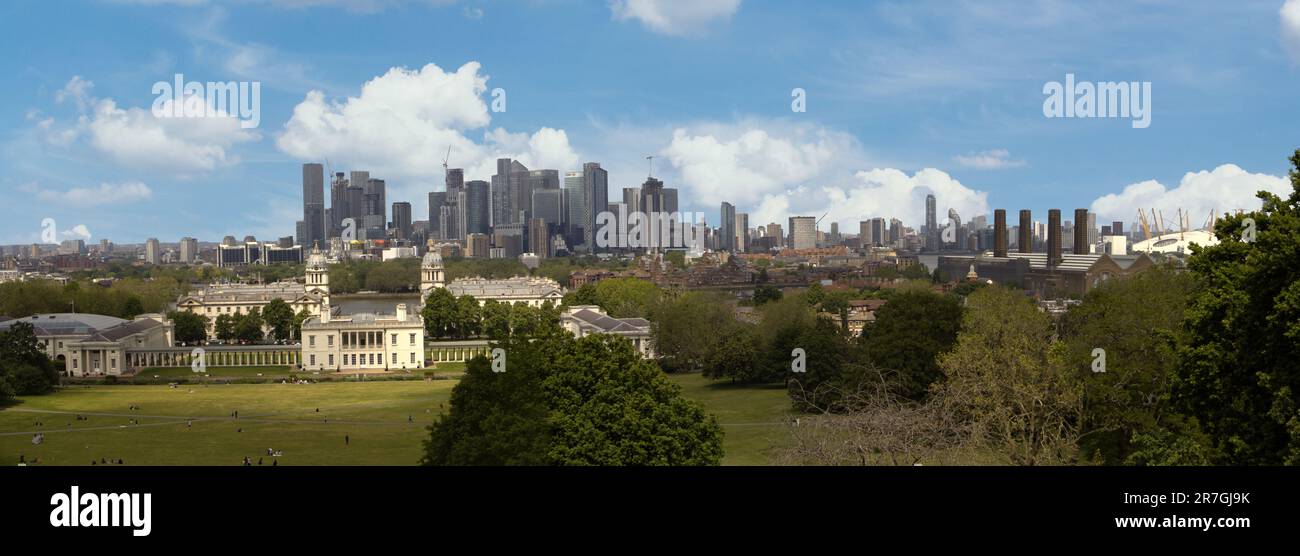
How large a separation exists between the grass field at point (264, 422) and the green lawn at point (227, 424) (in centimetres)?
4

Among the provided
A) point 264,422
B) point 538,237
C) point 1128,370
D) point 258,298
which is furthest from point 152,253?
point 1128,370

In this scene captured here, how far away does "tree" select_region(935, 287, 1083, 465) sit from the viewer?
23688mm

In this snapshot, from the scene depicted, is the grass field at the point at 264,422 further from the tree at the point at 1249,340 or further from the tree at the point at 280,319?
the tree at the point at 280,319

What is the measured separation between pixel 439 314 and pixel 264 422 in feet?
133

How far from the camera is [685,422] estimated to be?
2581 cm

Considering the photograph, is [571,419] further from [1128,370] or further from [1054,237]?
[1054,237]

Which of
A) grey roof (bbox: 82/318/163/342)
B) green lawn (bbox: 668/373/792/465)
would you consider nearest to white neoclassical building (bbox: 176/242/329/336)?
grey roof (bbox: 82/318/163/342)

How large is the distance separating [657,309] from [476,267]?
301ft

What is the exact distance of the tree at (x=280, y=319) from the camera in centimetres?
8019

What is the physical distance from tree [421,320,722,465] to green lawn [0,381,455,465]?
7.19m

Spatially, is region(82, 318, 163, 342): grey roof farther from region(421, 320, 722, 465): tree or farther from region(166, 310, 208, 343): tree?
region(421, 320, 722, 465): tree

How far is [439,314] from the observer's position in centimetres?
8288
